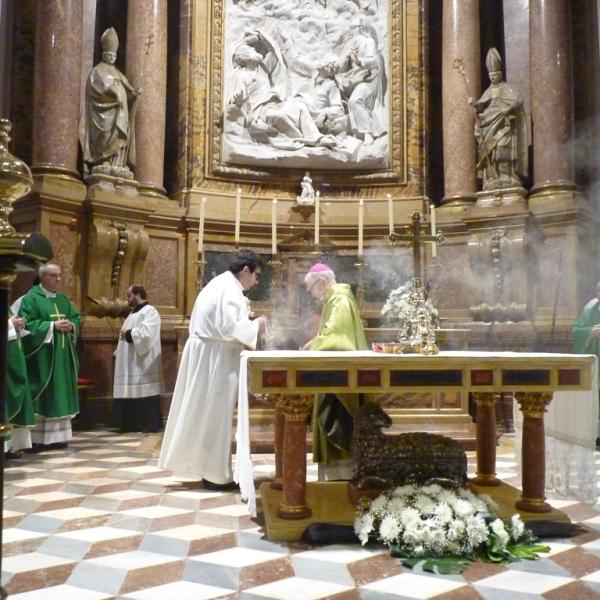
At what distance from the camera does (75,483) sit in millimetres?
4930

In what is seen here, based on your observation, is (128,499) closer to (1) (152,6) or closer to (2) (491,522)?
(2) (491,522)

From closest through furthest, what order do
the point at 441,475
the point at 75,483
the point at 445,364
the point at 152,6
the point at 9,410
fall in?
the point at 445,364, the point at 441,475, the point at 75,483, the point at 9,410, the point at 152,6

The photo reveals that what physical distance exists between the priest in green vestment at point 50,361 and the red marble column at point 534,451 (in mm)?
4408

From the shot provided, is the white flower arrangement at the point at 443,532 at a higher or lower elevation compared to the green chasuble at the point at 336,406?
lower

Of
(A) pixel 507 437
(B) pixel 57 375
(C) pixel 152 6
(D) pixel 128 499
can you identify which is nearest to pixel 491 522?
(D) pixel 128 499

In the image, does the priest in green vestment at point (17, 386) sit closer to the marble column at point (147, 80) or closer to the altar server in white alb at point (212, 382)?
the altar server in white alb at point (212, 382)

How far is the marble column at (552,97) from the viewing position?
806 centimetres

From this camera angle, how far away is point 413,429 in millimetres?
6621

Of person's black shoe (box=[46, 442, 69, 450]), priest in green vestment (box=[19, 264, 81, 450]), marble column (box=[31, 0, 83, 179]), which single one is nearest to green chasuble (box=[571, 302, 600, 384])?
priest in green vestment (box=[19, 264, 81, 450])

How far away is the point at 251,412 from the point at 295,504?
2728mm

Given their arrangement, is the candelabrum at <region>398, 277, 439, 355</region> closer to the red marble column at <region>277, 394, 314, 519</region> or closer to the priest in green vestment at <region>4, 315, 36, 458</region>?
the red marble column at <region>277, 394, 314, 519</region>

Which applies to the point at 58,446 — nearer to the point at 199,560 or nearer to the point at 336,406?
the point at 336,406

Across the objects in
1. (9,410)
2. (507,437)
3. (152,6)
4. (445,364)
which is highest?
(152,6)

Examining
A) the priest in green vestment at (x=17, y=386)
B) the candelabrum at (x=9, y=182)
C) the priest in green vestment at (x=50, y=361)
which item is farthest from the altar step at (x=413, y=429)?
the candelabrum at (x=9, y=182)
